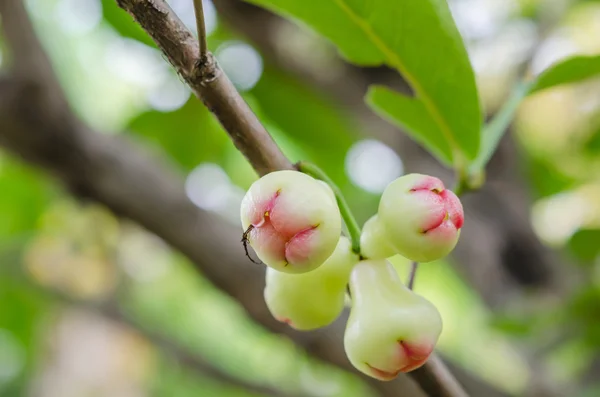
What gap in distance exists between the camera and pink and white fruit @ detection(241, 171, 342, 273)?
30 cm

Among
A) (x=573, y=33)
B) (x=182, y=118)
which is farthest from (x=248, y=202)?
(x=573, y=33)

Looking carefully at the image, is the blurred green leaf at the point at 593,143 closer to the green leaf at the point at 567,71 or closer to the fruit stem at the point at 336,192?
Answer: the green leaf at the point at 567,71

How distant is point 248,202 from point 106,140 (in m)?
0.72

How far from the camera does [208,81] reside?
30 centimetres

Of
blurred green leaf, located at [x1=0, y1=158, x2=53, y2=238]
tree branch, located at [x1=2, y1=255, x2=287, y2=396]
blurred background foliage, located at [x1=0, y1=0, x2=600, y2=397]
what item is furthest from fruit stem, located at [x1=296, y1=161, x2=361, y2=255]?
blurred green leaf, located at [x1=0, y1=158, x2=53, y2=238]

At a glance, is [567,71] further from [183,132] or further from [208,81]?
[183,132]

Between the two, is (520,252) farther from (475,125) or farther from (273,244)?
(273,244)

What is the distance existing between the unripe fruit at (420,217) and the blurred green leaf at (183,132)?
89 cm

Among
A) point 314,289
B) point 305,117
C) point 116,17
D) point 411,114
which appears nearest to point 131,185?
point 116,17

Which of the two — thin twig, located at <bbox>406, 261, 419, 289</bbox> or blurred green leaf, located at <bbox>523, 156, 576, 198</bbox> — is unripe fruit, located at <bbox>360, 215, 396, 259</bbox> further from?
blurred green leaf, located at <bbox>523, 156, 576, 198</bbox>

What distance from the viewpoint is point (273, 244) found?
0.99 feet

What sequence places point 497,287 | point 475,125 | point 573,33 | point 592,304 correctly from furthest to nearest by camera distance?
point 573,33 → point 497,287 → point 592,304 → point 475,125

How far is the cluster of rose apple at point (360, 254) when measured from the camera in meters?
0.30

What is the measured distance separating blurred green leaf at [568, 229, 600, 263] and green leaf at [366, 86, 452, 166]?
426 mm
